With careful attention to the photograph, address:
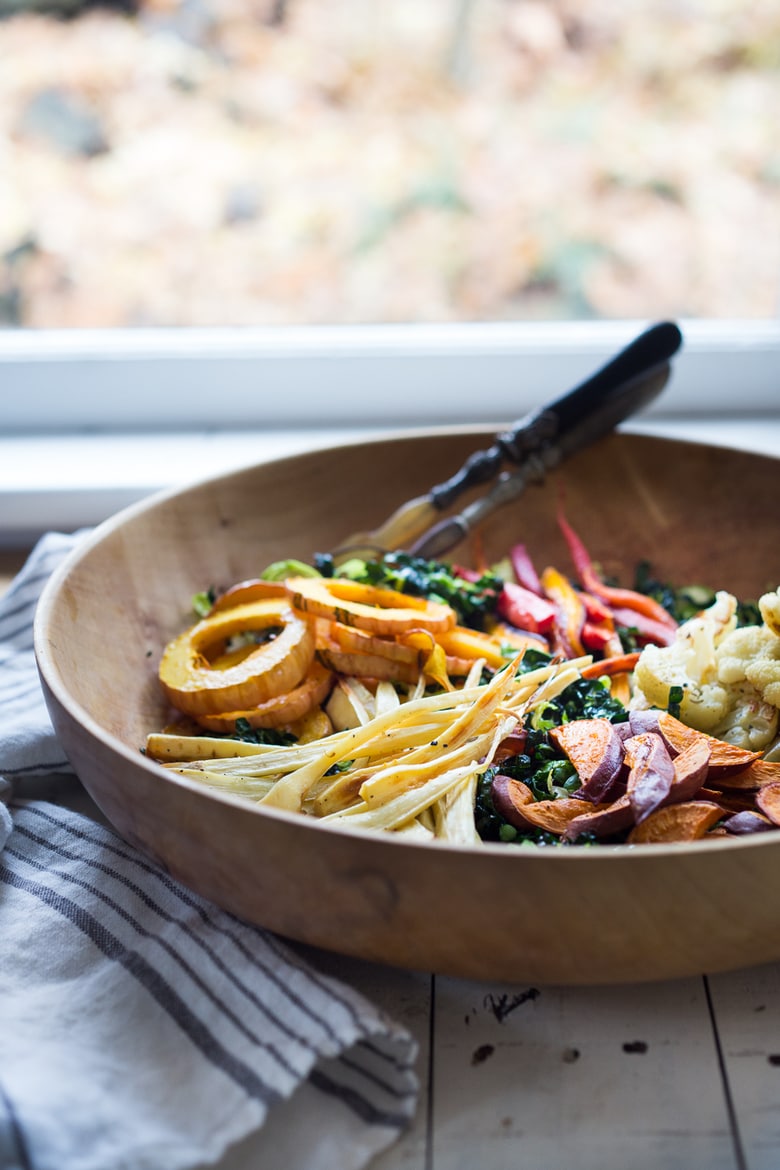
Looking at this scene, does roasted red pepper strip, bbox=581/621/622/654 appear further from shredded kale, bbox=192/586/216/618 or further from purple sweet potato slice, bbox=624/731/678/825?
shredded kale, bbox=192/586/216/618

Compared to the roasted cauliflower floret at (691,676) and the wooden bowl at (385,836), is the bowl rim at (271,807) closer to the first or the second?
the wooden bowl at (385,836)

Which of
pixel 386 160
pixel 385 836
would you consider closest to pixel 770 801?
pixel 385 836

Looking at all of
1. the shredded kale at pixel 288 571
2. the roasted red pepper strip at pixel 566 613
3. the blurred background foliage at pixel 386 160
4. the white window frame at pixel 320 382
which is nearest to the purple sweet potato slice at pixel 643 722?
the roasted red pepper strip at pixel 566 613

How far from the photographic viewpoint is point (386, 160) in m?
2.70

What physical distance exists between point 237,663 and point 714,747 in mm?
685

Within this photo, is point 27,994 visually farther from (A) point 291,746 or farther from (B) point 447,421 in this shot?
(B) point 447,421

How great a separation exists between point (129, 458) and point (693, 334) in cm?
131

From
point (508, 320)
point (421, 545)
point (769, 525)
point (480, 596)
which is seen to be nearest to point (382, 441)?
point (421, 545)

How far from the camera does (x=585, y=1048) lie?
1.12 meters

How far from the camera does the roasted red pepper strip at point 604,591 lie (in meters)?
1.71

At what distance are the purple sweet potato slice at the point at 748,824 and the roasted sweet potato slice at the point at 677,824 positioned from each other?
0.02 m

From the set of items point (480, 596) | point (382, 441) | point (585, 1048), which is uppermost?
point (382, 441)

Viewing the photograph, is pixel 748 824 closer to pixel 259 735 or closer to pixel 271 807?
pixel 271 807

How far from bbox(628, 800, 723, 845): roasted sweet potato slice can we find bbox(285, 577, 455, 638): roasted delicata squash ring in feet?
1.54
